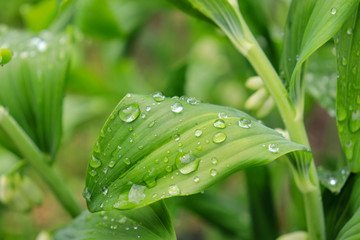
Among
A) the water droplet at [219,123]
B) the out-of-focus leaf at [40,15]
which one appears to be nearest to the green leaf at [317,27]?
the water droplet at [219,123]

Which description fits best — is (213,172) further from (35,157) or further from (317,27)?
(35,157)

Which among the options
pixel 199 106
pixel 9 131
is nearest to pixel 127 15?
pixel 9 131

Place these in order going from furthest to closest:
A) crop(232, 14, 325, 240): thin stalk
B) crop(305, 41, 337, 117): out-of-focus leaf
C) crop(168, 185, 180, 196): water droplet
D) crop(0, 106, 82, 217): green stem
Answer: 1. crop(305, 41, 337, 117): out-of-focus leaf
2. crop(0, 106, 82, 217): green stem
3. crop(232, 14, 325, 240): thin stalk
4. crop(168, 185, 180, 196): water droplet

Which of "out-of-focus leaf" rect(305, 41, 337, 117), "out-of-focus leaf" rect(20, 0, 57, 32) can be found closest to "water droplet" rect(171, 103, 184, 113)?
"out-of-focus leaf" rect(305, 41, 337, 117)

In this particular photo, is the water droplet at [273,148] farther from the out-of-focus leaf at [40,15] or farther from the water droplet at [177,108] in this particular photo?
the out-of-focus leaf at [40,15]

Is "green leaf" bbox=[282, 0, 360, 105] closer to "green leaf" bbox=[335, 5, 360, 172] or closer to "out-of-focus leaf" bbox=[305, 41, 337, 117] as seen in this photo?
"green leaf" bbox=[335, 5, 360, 172]

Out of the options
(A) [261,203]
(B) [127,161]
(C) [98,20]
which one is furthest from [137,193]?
(C) [98,20]
